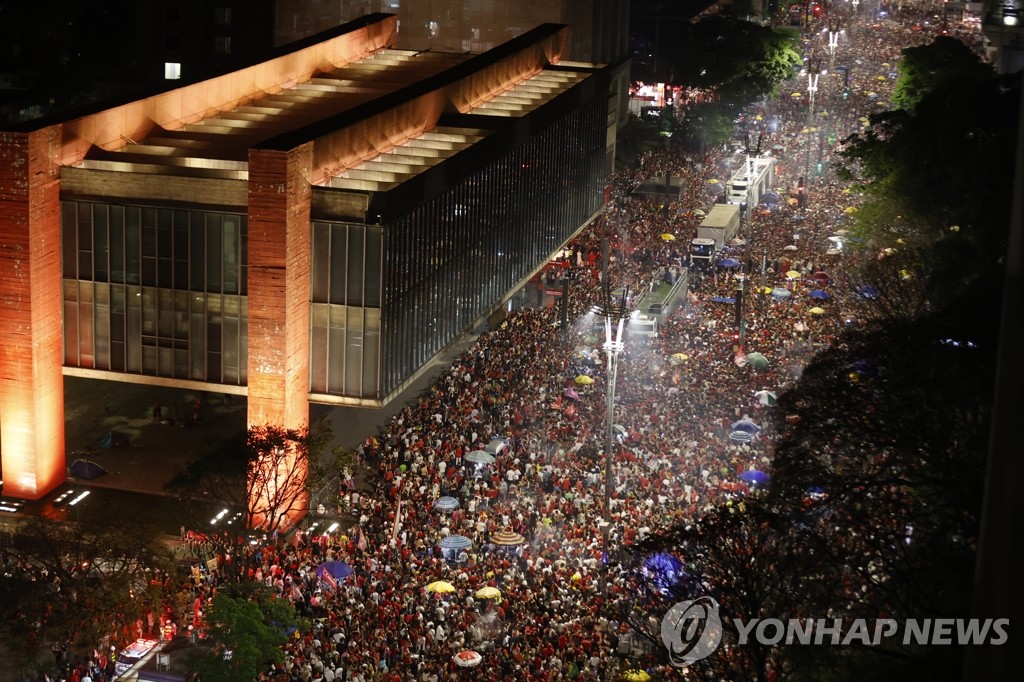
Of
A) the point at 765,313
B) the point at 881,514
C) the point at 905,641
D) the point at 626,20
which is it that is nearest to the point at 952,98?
the point at 765,313

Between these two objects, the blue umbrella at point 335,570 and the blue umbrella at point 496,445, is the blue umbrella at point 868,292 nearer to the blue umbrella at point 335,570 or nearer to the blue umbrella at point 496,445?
the blue umbrella at point 496,445

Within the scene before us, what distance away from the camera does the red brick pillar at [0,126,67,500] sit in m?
41.9

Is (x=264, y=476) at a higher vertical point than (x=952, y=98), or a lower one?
lower

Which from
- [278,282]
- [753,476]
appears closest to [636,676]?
[753,476]

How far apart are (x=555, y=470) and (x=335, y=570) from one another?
9.48 m

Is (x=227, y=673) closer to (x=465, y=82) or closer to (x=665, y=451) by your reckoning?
(x=665, y=451)

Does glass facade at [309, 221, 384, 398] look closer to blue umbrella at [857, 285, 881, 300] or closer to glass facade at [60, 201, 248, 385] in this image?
glass facade at [60, 201, 248, 385]

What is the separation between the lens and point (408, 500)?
41.8 metres

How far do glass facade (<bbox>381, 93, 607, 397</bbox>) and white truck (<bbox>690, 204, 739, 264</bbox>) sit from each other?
5.68 metres

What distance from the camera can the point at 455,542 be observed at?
38.5m

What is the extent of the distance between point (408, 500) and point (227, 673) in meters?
10.7

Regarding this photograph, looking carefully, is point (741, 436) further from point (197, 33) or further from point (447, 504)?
point (197, 33)

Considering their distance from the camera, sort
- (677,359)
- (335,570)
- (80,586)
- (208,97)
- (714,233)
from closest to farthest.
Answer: (80,586) → (335,570) → (208,97) → (677,359) → (714,233)

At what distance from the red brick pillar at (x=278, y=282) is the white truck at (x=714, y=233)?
31.9 meters
